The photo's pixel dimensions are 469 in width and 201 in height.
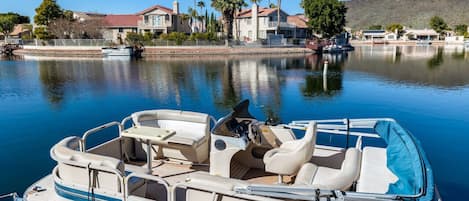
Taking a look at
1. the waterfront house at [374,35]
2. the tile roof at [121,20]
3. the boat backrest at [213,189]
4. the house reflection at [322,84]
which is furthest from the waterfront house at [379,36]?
the boat backrest at [213,189]

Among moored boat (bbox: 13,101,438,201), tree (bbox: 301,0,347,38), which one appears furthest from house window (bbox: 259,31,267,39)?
moored boat (bbox: 13,101,438,201)

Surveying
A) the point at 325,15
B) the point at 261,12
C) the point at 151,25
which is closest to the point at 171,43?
the point at 151,25

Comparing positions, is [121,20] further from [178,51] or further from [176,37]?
[178,51]

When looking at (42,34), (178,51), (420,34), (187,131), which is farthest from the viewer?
(420,34)

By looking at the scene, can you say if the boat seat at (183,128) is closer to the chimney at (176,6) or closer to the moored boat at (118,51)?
the moored boat at (118,51)

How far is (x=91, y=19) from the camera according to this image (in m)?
64.9

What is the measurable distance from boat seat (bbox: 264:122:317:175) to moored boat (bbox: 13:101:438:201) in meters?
0.01

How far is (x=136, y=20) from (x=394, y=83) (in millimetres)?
52923

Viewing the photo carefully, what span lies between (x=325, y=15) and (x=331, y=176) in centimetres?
6277

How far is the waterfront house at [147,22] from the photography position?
6356cm

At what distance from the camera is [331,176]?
489cm

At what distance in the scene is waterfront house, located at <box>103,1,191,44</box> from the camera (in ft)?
209

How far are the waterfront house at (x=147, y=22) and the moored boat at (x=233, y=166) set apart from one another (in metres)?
58.9

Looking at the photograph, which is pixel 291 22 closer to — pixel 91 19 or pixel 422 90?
pixel 91 19
